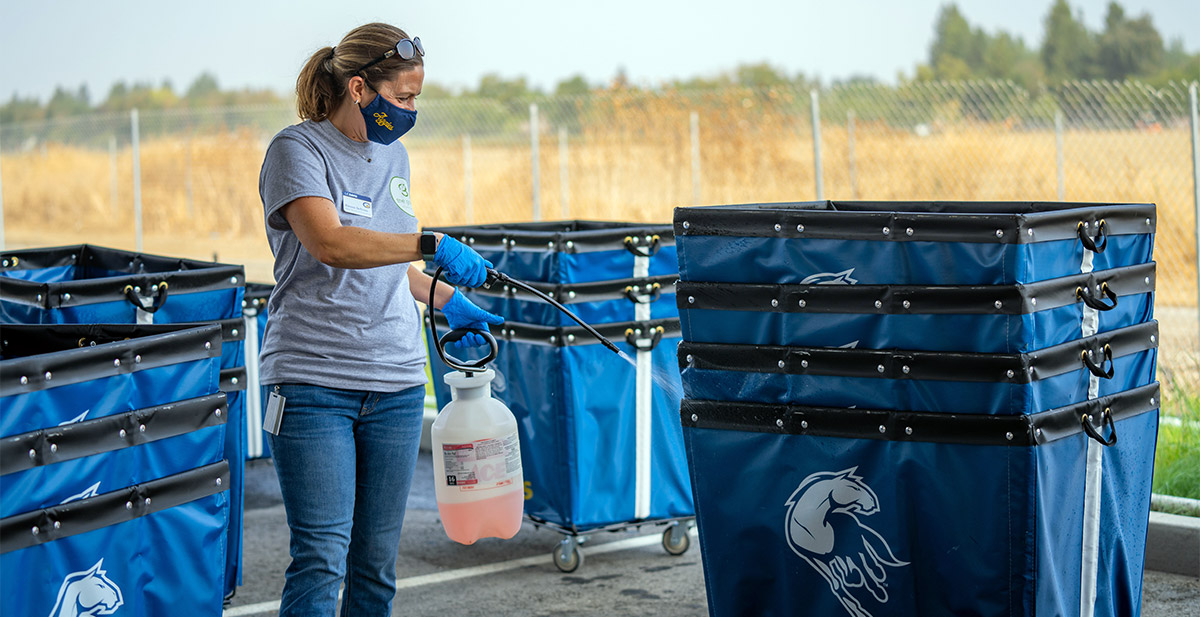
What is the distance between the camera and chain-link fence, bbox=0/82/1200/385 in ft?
38.6

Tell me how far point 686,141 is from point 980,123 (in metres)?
4.72

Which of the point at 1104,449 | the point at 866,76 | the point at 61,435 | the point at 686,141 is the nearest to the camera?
the point at 61,435

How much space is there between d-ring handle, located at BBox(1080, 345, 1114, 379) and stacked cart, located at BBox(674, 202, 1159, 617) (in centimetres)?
1

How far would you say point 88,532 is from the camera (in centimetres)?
282

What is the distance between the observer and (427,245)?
3.16 m

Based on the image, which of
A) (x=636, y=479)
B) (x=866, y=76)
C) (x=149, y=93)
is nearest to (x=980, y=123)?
(x=636, y=479)

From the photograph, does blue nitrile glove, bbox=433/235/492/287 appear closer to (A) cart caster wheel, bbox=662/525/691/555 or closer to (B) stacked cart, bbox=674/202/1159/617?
(B) stacked cart, bbox=674/202/1159/617

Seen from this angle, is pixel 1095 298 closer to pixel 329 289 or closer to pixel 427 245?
pixel 427 245

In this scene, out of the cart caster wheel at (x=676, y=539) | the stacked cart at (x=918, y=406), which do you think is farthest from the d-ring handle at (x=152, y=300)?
the cart caster wheel at (x=676, y=539)

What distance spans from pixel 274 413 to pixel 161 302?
4.69 ft

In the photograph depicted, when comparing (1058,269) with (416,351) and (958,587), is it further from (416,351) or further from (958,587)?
(416,351)

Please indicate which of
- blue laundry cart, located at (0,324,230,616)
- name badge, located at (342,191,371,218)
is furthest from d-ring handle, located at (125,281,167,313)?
name badge, located at (342,191,371,218)

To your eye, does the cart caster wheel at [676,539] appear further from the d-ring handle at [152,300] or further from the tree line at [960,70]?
the tree line at [960,70]

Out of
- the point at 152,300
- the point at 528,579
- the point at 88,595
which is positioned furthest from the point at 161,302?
the point at 528,579
